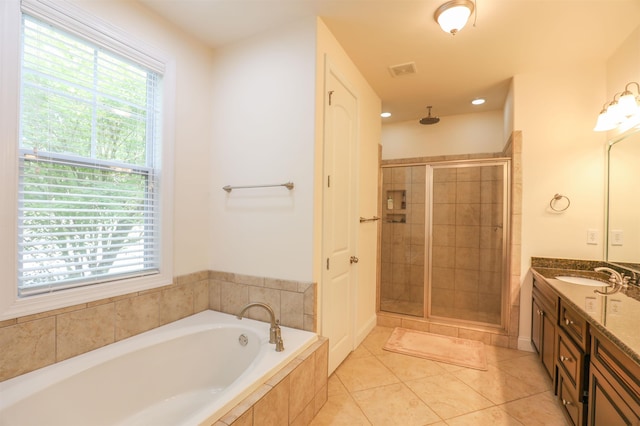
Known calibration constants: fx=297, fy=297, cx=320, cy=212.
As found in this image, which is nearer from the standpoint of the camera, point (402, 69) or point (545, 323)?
point (545, 323)

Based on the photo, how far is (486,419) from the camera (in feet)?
6.16

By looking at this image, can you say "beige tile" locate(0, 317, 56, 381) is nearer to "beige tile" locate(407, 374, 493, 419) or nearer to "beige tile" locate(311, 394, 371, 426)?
"beige tile" locate(311, 394, 371, 426)

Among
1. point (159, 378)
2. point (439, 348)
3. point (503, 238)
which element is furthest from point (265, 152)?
point (503, 238)

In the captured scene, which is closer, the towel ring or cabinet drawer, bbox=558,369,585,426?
cabinet drawer, bbox=558,369,585,426

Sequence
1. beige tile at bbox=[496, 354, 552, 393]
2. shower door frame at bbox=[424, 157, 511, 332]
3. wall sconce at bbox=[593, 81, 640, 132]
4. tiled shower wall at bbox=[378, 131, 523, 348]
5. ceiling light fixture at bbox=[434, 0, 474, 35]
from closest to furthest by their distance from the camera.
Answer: ceiling light fixture at bbox=[434, 0, 474, 35] < wall sconce at bbox=[593, 81, 640, 132] < beige tile at bbox=[496, 354, 552, 393] < tiled shower wall at bbox=[378, 131, 523, 348] < shower door frame at bbox=[424, 157, 511, 332]

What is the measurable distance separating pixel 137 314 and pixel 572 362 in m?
2.66

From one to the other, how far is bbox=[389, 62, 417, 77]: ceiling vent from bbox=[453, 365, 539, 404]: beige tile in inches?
105

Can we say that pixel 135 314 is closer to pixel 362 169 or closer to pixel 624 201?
pixel 362 169

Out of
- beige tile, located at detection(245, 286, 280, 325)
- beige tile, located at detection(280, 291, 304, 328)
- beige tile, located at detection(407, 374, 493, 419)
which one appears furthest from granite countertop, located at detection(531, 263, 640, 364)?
beige tile, located at detection(245, 286, 280, 325)

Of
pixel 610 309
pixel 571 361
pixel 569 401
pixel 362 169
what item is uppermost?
pixel 362 169

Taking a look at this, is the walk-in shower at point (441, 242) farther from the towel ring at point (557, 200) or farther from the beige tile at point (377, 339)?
the towel ring at point (557, 200)

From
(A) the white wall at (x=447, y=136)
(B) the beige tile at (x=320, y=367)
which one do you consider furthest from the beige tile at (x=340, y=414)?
(A) the white wall at (x=447, y=136)

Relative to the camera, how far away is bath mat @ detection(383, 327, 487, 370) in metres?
2.63

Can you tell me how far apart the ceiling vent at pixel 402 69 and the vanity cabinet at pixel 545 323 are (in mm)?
2118
